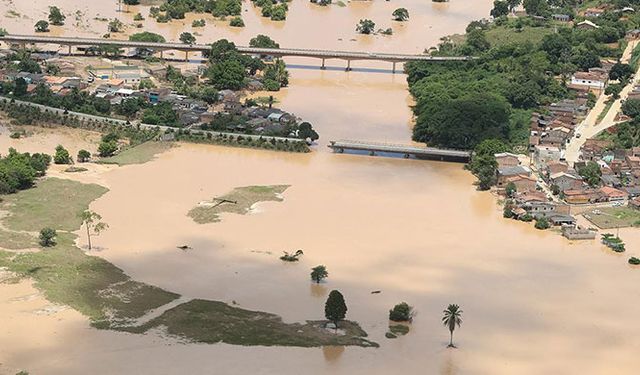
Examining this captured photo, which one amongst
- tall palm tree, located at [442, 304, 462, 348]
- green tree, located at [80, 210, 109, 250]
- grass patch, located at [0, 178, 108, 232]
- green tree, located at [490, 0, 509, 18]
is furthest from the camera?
green tree, located at [490, 0, 509, 18]

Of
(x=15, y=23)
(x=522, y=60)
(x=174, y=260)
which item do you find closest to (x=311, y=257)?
(x=174, y=260)

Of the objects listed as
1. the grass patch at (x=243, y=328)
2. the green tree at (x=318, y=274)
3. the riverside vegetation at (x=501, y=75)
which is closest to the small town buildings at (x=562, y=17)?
the riverside vegetation at (x=501, y=75)

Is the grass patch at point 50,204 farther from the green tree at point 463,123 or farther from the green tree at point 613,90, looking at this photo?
the green tree at point 613,90

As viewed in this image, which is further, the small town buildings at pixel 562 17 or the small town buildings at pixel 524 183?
the small town buildings at pixel 562 17

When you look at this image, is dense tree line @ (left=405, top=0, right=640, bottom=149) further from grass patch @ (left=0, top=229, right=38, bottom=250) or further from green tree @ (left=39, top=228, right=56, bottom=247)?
grass patch @ (left=0, top=229, right=38, bottom=250)

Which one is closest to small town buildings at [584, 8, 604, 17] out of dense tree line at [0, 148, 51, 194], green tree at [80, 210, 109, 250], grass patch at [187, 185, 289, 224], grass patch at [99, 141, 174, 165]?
grass patch at [99, 141, 174, 165]

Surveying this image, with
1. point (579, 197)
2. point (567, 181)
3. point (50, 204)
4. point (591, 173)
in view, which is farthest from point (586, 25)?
point (50, 204)
